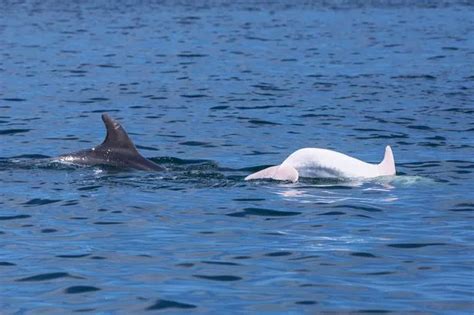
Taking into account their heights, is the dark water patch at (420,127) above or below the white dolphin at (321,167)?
below

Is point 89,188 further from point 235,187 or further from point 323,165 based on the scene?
point 323,165

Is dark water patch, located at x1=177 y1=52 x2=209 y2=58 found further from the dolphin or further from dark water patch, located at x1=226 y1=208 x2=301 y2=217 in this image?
dark water patch, located at x1=226 y1=208 x2=301 y2=217

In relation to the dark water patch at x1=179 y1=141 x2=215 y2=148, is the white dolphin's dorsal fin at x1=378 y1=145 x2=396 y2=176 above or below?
above

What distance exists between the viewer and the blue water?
12.5m

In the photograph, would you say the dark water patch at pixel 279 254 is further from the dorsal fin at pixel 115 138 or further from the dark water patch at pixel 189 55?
the dark water patch at pixel 189 55

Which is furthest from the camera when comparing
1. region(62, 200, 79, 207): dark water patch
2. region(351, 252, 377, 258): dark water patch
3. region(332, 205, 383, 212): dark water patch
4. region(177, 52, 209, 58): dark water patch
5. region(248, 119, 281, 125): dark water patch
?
region(177, 52, 209, 58): dark water patch

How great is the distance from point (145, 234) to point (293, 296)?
10.7 ft

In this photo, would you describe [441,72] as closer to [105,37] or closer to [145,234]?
[105,37]

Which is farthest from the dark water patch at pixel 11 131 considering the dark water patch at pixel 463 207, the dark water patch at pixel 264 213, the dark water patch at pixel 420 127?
the dark water patch at pixel 463 207

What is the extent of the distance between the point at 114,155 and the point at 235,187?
236 centimetres

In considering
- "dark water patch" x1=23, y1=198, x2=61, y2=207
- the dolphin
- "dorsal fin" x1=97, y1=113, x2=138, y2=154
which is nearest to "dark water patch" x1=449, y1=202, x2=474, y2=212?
the dolphin

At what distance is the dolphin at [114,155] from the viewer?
19.4 m

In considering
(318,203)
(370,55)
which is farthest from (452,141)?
(370,55)

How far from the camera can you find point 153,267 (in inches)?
523
